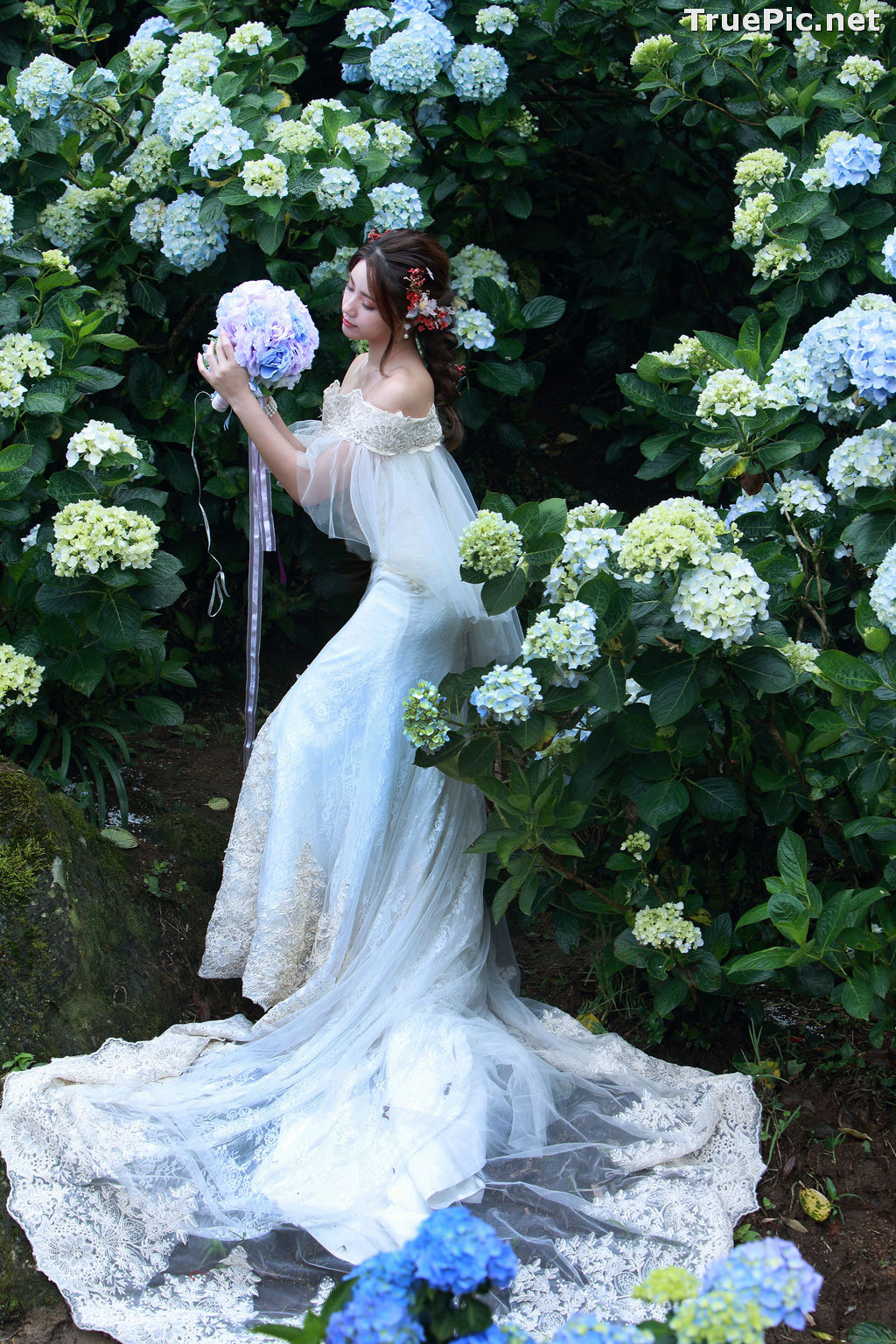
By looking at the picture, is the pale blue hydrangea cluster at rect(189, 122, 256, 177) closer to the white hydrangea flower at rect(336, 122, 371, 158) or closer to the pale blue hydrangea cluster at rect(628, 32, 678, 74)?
the white hydrangea flower at rect(336, 122, 371, 158)

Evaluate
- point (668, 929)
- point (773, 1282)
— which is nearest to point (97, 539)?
point (668, 929)

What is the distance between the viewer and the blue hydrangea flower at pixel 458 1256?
49.2 inches

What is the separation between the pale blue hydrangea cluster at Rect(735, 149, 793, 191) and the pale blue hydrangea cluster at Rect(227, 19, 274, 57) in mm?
1542

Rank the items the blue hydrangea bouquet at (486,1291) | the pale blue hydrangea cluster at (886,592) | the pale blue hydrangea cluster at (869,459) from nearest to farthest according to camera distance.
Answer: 1. the blue hydrangea bouquet at (486,1291)
2. the pale blue hydrangea cluster at (886,592)
3. the pale blue hydrangea cluster at (869,459)

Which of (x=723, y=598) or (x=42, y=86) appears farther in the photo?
(x=42, y=86)

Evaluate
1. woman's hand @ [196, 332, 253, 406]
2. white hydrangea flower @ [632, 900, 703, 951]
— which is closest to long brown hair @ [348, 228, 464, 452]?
woman's hand @ [196, 332, 253, 406]

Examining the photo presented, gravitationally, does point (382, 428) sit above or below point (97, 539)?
above

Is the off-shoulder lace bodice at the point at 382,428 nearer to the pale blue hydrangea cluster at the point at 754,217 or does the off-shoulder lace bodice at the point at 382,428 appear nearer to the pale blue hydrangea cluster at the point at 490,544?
the pale blue hydrangea cluster at the point at 490,544

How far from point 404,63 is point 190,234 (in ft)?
2.84

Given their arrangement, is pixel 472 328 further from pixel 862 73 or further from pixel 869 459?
pixel 869 459

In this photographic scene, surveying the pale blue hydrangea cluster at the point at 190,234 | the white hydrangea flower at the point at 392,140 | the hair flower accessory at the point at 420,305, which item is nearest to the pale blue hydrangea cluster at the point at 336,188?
the white hydrangea flower at the point at 392,140

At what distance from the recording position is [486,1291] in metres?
1.32

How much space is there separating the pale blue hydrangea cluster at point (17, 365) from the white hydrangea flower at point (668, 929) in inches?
84.4

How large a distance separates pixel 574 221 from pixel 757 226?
8.21ft
